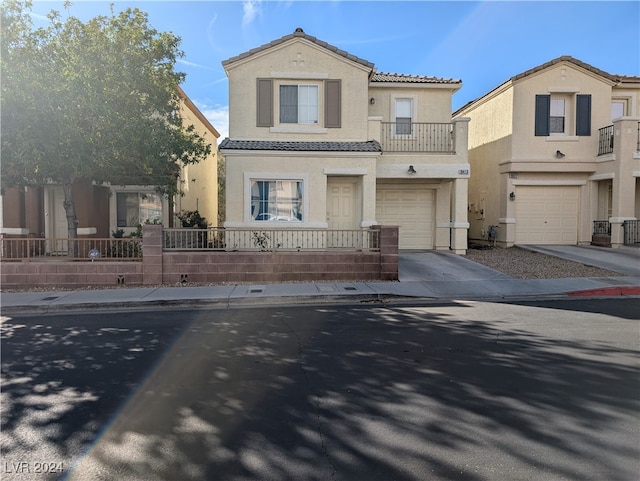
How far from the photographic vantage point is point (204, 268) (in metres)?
11.7

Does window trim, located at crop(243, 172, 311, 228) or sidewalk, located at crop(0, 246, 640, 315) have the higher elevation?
window trim, located at crop(243, 172, 311, 228)

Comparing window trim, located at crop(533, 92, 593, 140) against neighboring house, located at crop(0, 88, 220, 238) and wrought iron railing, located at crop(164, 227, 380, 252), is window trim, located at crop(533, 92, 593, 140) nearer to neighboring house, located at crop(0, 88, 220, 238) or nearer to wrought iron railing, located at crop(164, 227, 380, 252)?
wrought iron railing, located at crop(164, 227, 380, 252)

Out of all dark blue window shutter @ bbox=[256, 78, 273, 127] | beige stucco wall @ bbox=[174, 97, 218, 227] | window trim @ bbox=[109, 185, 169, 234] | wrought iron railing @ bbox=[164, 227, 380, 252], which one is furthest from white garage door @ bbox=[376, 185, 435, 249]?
window trim @ bbox=[109, 185, 169, 234]

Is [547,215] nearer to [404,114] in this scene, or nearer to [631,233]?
[631,233]

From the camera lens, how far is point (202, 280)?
11.7 m

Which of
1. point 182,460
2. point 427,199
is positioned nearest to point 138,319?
point 182,460

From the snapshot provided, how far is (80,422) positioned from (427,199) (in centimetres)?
1534

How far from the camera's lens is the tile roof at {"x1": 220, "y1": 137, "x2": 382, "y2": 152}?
14195mm

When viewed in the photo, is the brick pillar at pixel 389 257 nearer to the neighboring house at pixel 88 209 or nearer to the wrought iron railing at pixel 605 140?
the neighboring house at pixel 88 209

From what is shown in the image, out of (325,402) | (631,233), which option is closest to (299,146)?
(325,402)

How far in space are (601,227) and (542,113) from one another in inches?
208

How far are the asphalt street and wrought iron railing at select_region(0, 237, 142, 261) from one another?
14.1 feet

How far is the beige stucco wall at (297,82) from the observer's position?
14.7 metres

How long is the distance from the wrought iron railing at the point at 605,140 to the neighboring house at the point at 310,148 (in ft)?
20.3
